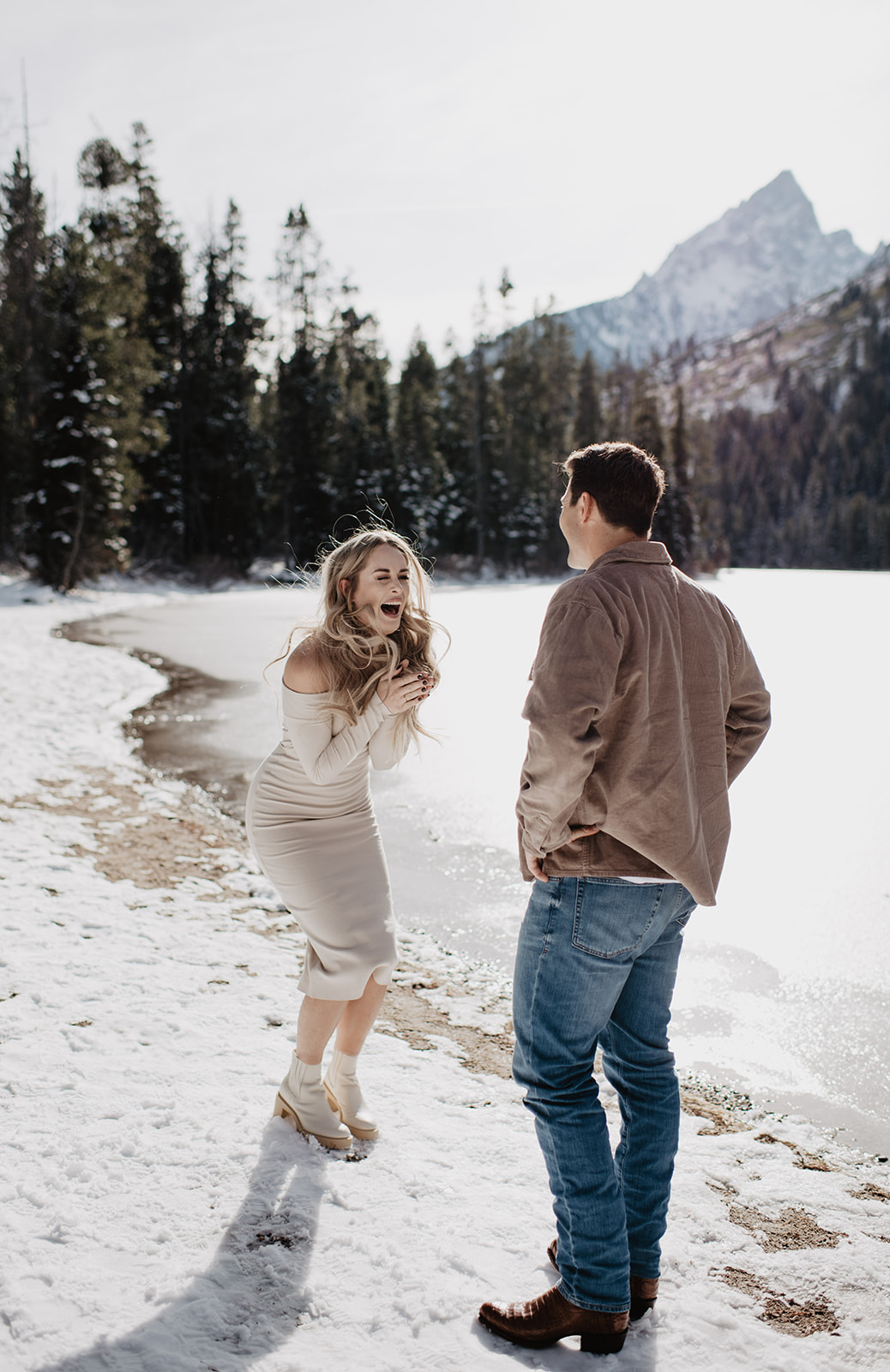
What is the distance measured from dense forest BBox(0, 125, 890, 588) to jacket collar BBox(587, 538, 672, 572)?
45.2 ft

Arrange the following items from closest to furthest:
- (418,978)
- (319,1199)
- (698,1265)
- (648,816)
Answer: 1. (648,816)
2. (698,1265)
3. (319,1199)
4. (418,978)

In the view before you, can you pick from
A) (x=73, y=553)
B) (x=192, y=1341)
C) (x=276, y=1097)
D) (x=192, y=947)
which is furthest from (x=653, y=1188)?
(x=73, y=553)

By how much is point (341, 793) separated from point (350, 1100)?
3.36 feet

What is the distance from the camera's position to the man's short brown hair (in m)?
2.00

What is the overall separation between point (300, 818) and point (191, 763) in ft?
18.2

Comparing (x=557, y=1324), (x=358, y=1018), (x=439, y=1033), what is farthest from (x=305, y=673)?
(x=439, y=1033)

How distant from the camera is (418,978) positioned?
13.8ft

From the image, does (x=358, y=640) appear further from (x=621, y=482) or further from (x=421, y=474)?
(x=421, y=474)

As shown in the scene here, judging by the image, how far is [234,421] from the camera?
127 feet

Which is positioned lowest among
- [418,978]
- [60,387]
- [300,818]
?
[418,978]

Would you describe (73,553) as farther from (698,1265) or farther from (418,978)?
(698,1265)

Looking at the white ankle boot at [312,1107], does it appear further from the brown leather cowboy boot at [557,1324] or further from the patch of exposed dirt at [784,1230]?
the patch of exposed dirt at [784,1230]

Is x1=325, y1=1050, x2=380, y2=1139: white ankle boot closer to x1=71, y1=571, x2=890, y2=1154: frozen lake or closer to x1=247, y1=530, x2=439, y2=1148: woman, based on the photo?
x1=247, y1=530, x2=439, y2=1148: woman

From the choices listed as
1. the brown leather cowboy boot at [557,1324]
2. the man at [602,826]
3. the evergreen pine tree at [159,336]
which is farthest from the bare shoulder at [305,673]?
the evergreen pine tree at [159,336]
